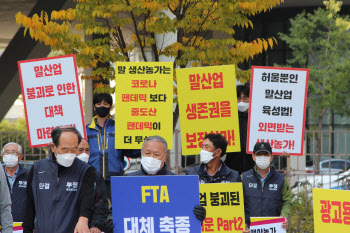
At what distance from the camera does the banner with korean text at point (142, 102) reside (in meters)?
7.57

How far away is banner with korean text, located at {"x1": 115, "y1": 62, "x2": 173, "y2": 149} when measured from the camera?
298 inches

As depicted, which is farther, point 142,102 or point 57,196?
point 142,102

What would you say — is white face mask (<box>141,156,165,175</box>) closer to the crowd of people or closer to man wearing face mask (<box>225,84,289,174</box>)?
the crowd of people

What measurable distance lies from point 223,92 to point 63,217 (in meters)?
3.72

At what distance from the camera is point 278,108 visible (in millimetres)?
7953

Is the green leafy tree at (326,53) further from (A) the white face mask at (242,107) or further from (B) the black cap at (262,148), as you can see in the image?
(B) the black cap at (262,148)

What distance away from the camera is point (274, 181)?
7.04 m


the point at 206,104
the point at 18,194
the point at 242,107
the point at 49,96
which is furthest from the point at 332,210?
the point at 18,194

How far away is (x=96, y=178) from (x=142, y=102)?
10.0ft

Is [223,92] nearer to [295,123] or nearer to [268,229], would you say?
[295,123]

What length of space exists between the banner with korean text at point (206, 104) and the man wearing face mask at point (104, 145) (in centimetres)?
71

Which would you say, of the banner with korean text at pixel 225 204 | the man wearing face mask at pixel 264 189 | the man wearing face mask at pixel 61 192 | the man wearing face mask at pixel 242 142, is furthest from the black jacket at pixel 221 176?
the man wearing face mask at pixel 61 192

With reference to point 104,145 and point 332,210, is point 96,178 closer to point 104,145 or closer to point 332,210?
point 332,210

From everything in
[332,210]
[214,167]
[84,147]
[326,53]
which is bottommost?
[332,210]
